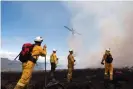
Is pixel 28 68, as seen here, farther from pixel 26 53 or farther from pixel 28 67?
pixel 26 53

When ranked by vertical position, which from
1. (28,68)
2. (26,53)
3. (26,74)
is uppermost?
(26,53)

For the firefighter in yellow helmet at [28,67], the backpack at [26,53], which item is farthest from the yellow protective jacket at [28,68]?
the backpack at [26,53]

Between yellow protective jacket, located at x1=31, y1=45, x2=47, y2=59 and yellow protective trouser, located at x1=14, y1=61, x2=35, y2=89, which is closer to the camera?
yellow protective trouser, located at x1=14, y1=61, x2=35, y2=89

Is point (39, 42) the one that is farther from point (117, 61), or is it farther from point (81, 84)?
point (117, 61)

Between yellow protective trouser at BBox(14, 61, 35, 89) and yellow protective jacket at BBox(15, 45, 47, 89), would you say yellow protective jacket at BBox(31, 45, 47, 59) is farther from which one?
yellow protective trouser at BBox(14, 61, 35, 89)

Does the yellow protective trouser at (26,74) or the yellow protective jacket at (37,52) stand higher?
the yellow protective jacket at (37,52)

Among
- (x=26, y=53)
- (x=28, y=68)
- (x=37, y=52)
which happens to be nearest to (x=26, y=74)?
(x=28, y=68)

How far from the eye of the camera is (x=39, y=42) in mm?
13984

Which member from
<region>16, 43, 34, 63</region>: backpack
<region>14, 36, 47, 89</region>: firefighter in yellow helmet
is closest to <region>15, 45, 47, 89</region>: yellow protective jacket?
<region>14, 36, 47, 89</region>: firefighter in yellow helmet

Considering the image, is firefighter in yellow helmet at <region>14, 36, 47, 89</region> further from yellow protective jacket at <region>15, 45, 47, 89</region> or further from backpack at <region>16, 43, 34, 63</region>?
backpack at <region>16, 43, 34, 63</region>

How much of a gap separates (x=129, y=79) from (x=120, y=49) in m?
39.1

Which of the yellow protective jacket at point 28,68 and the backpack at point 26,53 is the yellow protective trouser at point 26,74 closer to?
the yellow protective jacket at point 28,68

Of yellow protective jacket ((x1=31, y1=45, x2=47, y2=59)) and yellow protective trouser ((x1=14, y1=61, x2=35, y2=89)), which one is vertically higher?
yellow protective jacket ((x1=31, y1=45, x2=47, y2=59))

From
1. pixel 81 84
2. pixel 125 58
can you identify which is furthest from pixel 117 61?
pixel 81 84
